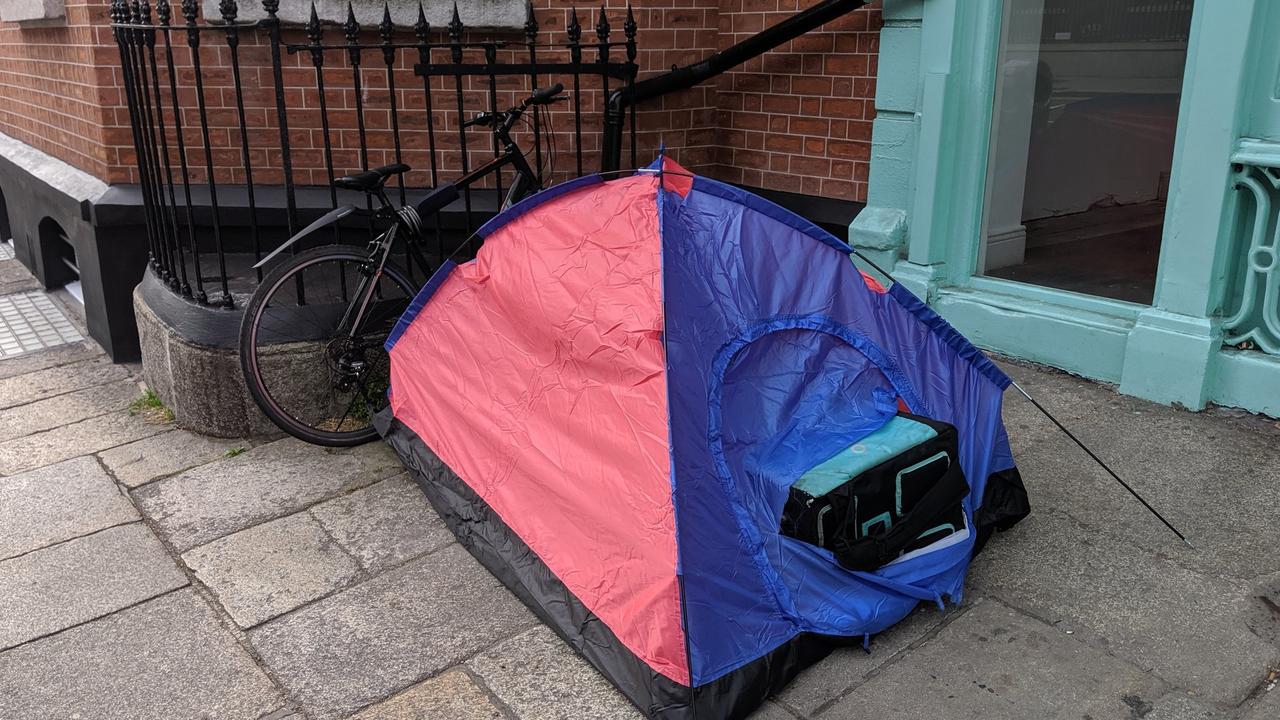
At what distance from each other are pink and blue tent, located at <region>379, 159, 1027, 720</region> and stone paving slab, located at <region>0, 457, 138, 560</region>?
1428mm

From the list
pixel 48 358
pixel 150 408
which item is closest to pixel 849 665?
pixel 150 408

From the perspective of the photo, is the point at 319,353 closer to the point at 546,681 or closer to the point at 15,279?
the point at 546,681

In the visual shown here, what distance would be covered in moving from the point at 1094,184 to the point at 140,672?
5.12 meters

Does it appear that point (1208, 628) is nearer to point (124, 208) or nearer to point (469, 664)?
point (469, 664)

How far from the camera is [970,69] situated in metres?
5.02

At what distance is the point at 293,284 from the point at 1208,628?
167 inches

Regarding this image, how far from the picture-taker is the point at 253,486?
4.27 m

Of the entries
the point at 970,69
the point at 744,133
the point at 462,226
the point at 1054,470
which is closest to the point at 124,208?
the point at 462,226

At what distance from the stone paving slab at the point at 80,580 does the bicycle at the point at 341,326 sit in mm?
811

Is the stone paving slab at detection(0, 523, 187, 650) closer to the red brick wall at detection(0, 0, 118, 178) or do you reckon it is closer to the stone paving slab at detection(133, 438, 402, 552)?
the stone paving slab at detection(133, 438, 402, 552)

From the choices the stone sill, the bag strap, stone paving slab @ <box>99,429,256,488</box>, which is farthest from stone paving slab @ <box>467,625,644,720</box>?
the stone sill

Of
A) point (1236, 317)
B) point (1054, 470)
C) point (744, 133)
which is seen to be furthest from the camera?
point (744, 133)

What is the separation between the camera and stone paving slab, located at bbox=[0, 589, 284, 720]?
2934 millimetres

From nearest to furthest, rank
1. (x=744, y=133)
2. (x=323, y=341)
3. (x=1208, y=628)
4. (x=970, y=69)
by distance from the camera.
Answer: (x=1208, y=628)
(x=323, y=341)
(x=970, y=69)
(x=744, y=133)
